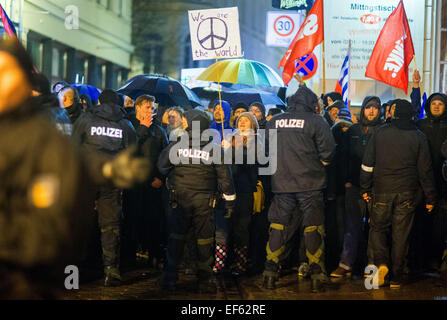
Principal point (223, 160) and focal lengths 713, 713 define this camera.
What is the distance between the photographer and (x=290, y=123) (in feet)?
26.3

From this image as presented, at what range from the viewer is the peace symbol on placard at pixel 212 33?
31.5 ft

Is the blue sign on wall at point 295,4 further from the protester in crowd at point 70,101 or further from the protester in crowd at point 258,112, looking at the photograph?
the protester in crowd at point 70,101

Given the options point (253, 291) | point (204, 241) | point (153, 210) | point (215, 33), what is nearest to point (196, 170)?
point (204, 241)

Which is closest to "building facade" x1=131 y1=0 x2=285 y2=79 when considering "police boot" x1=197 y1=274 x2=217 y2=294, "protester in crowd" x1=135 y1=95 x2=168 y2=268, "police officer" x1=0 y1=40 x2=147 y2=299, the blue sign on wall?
the blue sign on wall

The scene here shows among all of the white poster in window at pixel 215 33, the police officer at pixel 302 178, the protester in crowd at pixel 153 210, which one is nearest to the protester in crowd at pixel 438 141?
the police officer at pixel 302 178

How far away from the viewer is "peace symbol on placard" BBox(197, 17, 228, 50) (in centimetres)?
960

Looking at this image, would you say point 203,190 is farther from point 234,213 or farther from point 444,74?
point 444,74

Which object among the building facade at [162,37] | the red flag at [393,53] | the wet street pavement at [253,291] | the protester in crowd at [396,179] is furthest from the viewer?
the building facade at [162,37]

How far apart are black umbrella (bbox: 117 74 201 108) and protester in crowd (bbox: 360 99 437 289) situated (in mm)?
4206

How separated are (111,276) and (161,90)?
415 cm

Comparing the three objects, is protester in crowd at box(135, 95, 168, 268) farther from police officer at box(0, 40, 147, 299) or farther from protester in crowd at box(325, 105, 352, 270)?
police officer at box(0, 40, 147, 299)
